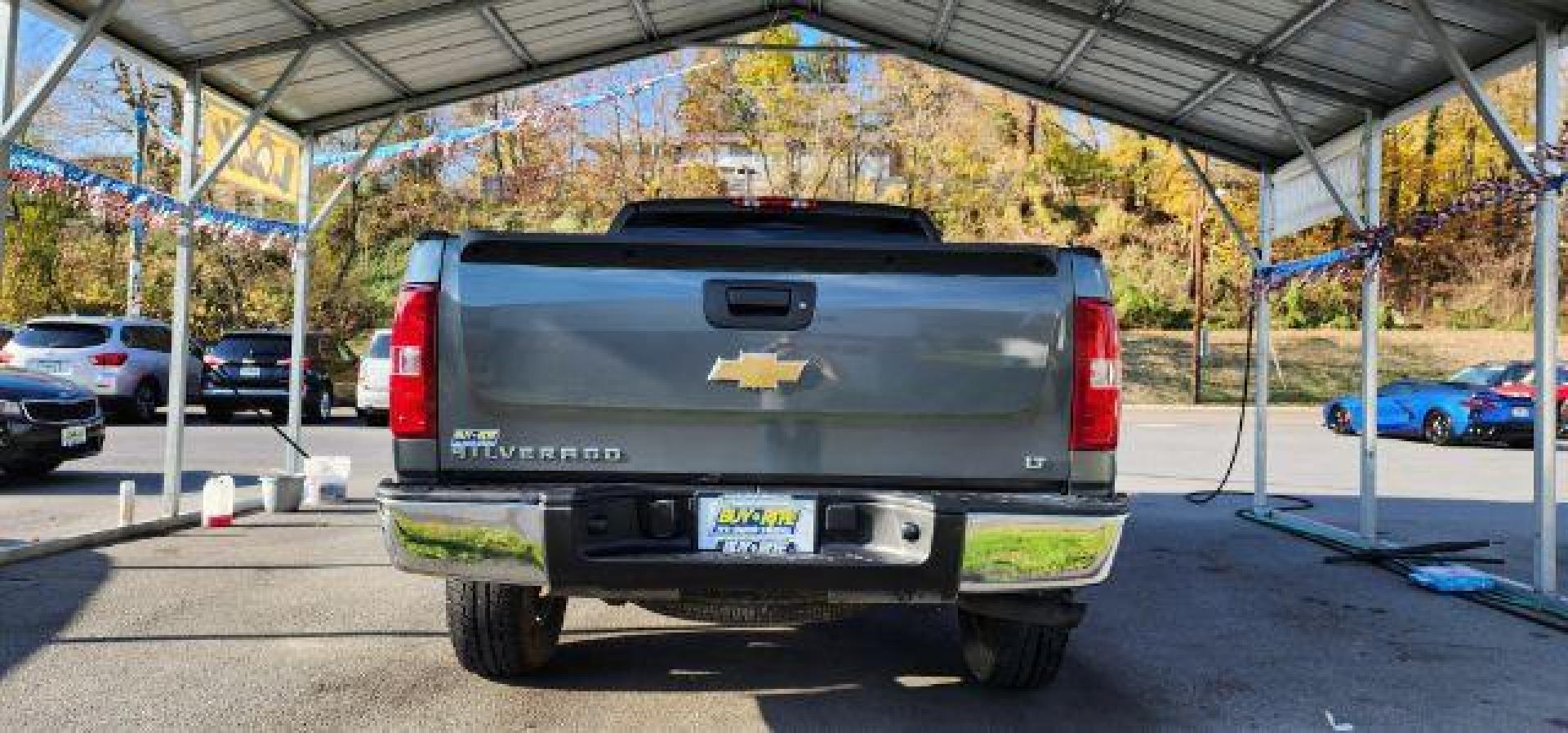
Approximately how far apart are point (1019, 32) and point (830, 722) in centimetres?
708

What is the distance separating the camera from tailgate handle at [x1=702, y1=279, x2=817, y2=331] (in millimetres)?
3811

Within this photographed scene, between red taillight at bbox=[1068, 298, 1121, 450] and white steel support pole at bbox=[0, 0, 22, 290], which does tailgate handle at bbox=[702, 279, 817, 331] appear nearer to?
red taillight at bbox=[1068, 298, 1121, 450]

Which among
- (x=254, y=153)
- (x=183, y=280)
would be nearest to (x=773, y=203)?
(x=183, y=280)

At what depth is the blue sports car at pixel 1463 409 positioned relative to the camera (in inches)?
764

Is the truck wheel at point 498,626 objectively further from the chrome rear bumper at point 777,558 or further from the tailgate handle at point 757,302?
the tailgate handle at point 757,302

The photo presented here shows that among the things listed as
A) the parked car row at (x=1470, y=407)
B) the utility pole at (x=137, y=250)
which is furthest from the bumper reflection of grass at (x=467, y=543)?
the utility pole at (x=137, y=250)

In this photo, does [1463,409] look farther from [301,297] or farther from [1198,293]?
[301,297]

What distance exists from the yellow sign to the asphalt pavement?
288 centimetres

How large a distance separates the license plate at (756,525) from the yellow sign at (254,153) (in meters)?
6.90

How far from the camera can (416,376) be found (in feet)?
12.4

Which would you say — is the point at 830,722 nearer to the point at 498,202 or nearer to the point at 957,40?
the point at 957,40

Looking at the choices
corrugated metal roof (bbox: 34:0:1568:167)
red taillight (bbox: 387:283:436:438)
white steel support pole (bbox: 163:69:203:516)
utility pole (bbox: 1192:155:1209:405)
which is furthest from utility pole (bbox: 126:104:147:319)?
utility pole (bbox: 1192:155:1209:405)

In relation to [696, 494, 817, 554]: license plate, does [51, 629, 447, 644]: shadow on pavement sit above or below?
below

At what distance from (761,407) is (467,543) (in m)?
0.98
